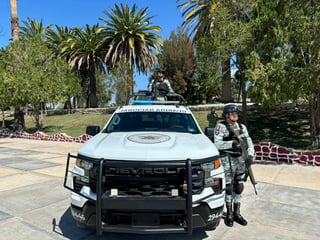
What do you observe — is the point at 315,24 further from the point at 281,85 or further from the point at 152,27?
the point at 152,27

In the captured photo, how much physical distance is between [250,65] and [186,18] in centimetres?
1654

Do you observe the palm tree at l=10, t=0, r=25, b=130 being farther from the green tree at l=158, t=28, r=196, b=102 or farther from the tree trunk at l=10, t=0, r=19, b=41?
the green tree at l=158, t=28, r=196, b=102

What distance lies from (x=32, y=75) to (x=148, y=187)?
639 inches

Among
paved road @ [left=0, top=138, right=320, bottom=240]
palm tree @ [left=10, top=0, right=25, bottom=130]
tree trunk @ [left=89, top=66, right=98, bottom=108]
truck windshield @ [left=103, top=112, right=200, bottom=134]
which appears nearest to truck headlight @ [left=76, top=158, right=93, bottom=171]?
paved road @ [left=0, top=138, right=320, bottom=240]

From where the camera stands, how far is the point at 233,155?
3.90 meters

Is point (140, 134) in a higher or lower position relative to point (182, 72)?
lower

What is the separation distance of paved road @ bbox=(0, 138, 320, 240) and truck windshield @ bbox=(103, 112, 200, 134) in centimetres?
149

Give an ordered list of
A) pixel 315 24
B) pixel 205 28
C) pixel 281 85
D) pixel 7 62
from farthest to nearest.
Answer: pixel 205 28
pixel 7 62
pixel 281 85
pixel 315 24

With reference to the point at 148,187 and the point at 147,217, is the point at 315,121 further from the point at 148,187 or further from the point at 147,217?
the point at 147,217

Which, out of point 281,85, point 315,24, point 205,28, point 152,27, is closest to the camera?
point 315,24

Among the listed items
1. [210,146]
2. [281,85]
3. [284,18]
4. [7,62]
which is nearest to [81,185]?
[210,146]

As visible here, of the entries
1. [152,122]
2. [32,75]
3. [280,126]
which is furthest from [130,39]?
[152,122]

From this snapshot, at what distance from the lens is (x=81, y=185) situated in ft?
10.6

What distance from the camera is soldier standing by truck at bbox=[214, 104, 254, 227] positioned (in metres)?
3.87
